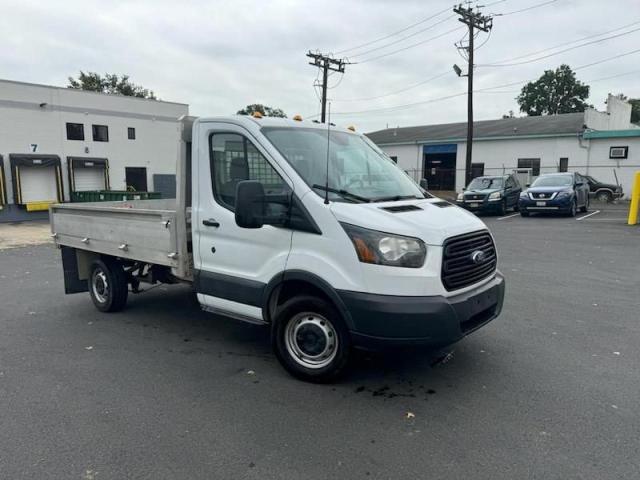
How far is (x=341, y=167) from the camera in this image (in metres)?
4.41

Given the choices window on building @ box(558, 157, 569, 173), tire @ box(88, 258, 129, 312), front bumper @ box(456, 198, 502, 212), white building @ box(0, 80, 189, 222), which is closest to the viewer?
tire @ box(88, 258, 129, 312)

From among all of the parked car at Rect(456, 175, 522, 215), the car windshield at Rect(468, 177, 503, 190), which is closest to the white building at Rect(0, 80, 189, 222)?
the parked car at Rect(456, 175, 522, 215)

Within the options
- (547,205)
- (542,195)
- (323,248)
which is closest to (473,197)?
(542,195)

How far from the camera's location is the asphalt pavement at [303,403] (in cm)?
304

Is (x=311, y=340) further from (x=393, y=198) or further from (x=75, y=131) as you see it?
(x=75, y=131)

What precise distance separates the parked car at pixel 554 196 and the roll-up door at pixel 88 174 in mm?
23412

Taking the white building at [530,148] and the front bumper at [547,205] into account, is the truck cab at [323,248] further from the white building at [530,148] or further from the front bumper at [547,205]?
the white building at [530,148]

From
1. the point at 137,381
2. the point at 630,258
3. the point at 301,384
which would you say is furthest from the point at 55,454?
the point at 630,258

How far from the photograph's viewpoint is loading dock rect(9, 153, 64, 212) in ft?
81.4

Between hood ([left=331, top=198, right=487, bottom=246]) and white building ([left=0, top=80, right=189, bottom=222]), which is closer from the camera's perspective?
hood ([left=331, top=198, right=487, bottom=246])

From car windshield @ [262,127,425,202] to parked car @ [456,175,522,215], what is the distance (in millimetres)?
16716

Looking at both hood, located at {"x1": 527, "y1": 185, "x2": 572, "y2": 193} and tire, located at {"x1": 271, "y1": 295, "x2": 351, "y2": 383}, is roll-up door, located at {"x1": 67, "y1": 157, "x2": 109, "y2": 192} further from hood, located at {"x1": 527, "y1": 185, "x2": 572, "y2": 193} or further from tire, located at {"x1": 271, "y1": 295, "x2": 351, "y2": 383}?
tire, located at {"x1": 271, "y1": 295, "x2": 351, "y2": 383}

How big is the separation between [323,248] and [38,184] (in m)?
27.1

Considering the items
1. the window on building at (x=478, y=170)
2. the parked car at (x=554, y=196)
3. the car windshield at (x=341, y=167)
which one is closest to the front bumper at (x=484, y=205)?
the parked car at (x=554, y=196)
